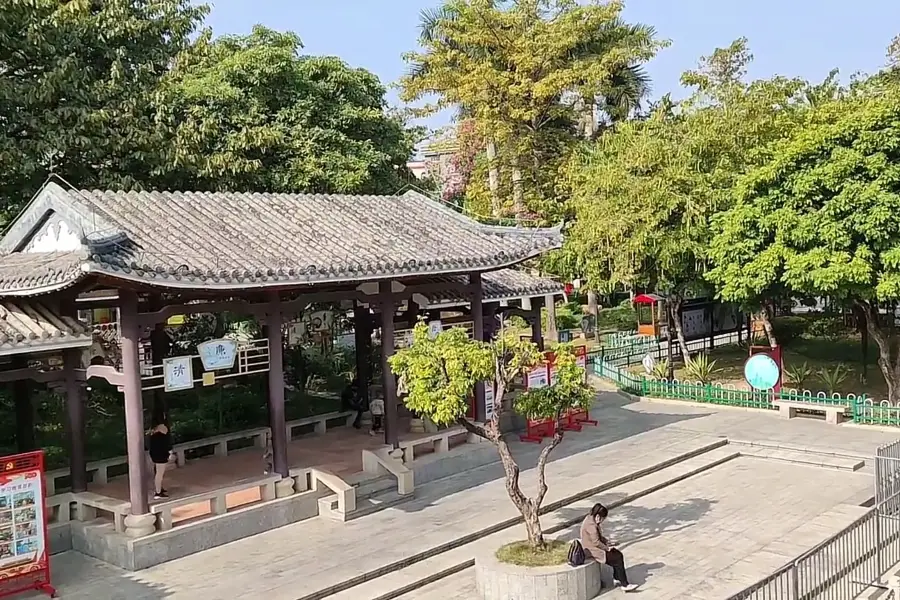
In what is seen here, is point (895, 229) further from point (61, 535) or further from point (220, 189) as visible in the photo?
point (61, 535)

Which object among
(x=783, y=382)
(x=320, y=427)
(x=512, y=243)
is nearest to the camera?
(x=512, y=243)

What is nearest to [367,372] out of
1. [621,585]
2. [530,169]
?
[621,585]

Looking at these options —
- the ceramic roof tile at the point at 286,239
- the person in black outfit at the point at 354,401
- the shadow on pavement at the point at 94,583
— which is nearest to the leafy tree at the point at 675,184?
the ceramic roof tile at the point at 286,239

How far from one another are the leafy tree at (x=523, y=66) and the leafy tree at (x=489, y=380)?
69.2 feet

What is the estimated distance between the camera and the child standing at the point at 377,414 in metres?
16.9

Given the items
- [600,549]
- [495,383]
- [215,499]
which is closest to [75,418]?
[215,499]

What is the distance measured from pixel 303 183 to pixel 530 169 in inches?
518

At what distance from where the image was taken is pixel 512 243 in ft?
52.8

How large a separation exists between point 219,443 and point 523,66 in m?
19.9

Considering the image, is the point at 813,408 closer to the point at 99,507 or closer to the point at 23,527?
the point at 99,507

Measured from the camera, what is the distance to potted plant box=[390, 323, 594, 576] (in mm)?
10047

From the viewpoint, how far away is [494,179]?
34688mm

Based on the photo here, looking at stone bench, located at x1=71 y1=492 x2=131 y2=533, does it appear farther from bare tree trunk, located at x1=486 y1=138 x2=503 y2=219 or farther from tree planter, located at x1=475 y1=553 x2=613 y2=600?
bare tree trunk, located at x1=486 y1=138 x2=503 y2=219

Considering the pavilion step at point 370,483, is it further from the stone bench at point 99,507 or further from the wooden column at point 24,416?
the wooden column at point 24,416
